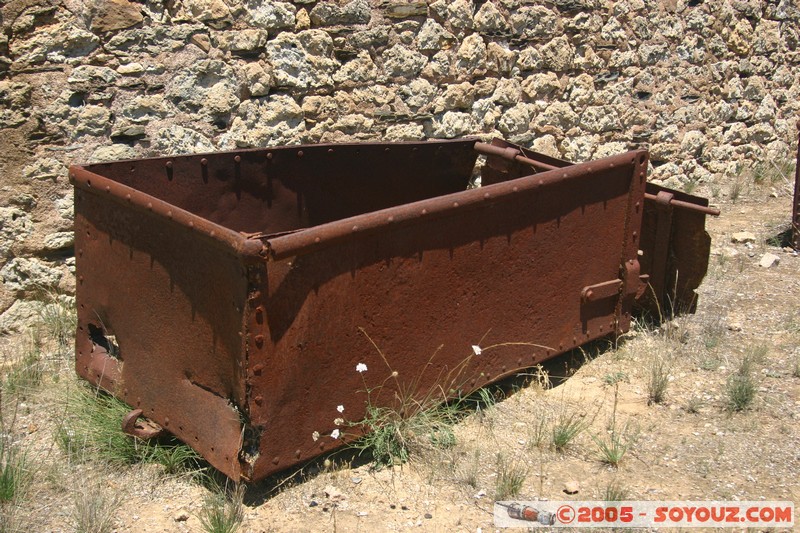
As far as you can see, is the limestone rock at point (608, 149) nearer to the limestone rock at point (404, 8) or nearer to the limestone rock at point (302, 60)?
the limestone rock at point (404, 8)

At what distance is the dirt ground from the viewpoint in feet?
9.96

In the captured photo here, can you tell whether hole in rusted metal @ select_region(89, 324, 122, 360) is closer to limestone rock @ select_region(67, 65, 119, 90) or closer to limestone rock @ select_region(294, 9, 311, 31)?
limestone rock @ select_region(67, 65, 119, 90)

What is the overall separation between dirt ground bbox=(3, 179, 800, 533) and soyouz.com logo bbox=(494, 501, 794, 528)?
0.17 feet

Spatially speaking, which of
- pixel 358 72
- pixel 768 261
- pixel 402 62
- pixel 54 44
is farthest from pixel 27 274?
pixel 768 261

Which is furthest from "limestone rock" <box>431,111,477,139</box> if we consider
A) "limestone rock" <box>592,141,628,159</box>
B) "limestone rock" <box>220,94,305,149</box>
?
"limestone rock" <box>592,141,628,159</box>

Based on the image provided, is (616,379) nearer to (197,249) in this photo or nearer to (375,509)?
(375,509)

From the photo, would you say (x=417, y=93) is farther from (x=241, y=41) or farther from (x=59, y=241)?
(x=59, y=241)

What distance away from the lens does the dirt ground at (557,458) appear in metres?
3.04

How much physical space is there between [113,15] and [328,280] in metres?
2.01

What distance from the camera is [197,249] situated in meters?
3.01

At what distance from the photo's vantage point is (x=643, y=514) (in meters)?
3.06

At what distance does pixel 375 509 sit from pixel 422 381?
0.54 metres

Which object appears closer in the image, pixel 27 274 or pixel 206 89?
pixel 27 274

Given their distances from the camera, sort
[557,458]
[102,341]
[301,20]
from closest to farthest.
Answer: [557,458] → [102,341] → [301,20]
